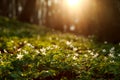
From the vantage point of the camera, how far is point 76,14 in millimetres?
29156

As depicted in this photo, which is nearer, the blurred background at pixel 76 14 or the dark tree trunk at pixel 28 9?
the blurred background at pixel 76 14

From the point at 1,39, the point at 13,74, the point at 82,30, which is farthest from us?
the point at 82,30

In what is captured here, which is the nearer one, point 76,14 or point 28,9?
point 76,14

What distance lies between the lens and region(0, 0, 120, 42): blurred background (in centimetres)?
2255

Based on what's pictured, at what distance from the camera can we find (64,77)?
28.8 ft

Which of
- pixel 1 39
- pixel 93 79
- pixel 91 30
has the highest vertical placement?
pixel 91 30

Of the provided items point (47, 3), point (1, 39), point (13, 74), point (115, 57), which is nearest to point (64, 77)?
point (13, 74)

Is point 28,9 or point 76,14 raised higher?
point 28,9

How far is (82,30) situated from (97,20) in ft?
15.8

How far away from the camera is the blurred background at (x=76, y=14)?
22547mm

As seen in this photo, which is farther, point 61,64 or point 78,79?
point 61,64

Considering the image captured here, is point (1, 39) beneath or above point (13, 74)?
above

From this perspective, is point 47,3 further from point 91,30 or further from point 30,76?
point 30,76

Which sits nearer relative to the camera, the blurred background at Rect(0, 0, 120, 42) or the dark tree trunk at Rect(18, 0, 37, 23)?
the blurred background at Rect(0, 0, 120, 42)
